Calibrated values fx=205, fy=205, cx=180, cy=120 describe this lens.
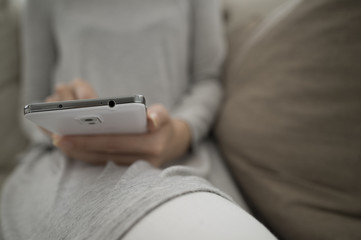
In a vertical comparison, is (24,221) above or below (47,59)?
below

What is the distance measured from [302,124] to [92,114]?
0.33 metres

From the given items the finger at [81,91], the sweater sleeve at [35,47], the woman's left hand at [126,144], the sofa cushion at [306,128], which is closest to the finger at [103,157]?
the woman's left hand at [126,144]

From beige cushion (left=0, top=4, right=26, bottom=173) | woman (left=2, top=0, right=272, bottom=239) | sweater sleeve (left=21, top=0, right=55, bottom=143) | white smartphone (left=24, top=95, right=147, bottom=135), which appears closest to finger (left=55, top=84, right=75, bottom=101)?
woman (left=2, top=0, right=272, bottom=239)

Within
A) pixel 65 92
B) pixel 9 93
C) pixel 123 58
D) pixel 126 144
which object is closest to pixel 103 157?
pixel 126 144

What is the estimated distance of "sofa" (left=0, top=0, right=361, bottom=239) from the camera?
0.29m

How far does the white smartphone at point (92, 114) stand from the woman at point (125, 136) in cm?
4

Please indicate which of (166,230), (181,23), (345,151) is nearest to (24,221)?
(166,230)

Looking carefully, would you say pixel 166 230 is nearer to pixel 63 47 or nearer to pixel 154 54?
pixel 154 54

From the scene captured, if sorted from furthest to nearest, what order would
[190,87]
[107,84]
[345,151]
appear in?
[190,87], [107,84], [345,151]

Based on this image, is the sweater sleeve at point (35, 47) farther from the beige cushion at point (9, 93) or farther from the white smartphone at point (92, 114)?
the white smartphone at point (92, 114)

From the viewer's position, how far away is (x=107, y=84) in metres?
0.59

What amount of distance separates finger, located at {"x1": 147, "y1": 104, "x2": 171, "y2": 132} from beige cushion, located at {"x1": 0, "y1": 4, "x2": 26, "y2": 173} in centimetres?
67

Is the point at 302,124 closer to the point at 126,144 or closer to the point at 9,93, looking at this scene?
the point at 126,144

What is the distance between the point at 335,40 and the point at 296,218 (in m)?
0.29
